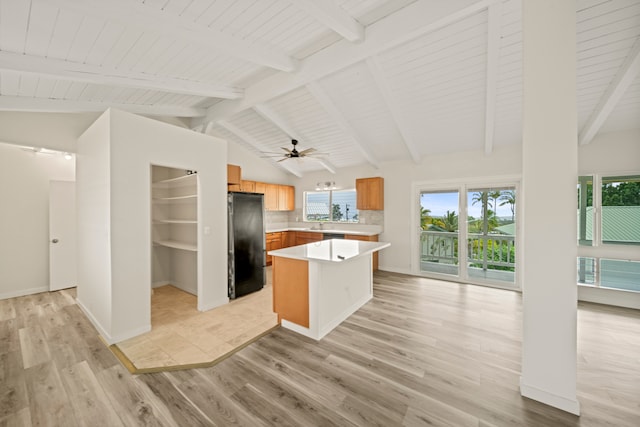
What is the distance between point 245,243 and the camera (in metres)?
4.04

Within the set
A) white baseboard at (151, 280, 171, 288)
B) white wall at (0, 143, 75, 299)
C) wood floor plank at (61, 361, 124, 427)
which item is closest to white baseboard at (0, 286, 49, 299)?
white wall at (0, 143, 75, 299)

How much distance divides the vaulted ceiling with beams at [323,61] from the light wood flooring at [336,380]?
284 cm

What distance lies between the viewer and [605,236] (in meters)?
3.69

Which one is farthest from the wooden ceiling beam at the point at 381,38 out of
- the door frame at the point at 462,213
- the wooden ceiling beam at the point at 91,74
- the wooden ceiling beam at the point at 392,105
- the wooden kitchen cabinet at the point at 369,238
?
the wooden kitchen cabinet at the point at 369,238

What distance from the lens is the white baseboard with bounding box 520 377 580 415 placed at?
1.67 meters

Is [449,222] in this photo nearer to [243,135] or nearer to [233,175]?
[233,175]

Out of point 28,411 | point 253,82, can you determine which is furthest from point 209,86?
point 28,411

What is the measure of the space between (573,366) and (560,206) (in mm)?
1115

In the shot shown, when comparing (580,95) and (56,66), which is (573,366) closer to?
(580,95)

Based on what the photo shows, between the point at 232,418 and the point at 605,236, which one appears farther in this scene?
the point at 605,236

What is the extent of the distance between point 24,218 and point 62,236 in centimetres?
55

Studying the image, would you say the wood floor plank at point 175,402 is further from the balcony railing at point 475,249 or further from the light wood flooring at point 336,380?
the balcony railing at point 475,249

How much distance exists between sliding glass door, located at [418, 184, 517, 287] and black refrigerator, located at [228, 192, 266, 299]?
350cm

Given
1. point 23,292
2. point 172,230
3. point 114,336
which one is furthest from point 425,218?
point 23,292
